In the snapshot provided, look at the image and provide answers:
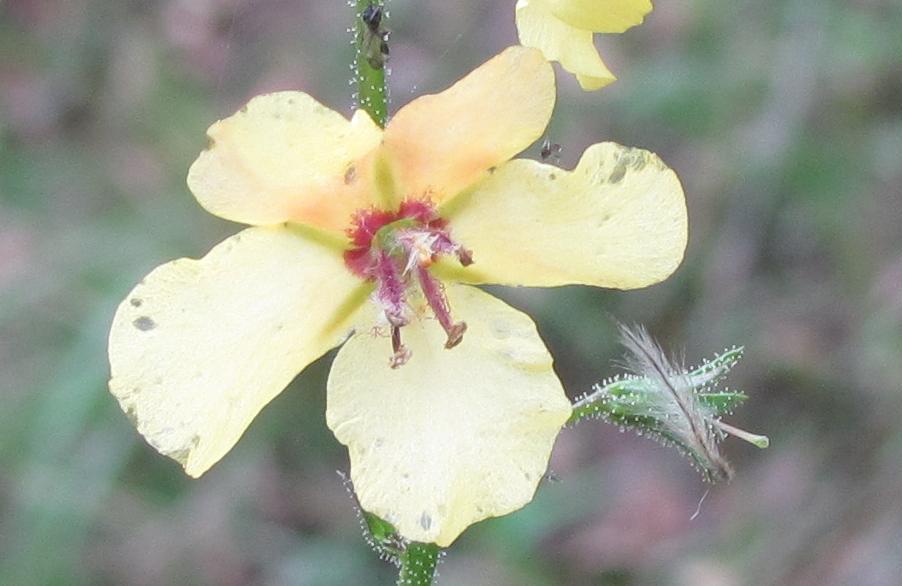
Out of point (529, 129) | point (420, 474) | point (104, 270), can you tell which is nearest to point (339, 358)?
point (420, 474)

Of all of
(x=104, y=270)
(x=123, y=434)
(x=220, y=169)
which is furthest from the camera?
(x=104, y=270)

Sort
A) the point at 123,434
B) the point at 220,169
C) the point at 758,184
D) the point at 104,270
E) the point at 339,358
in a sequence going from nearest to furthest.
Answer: the point at 220,169
the point at 339,358
the point at 123,434
the point at 104,270
the point at 758,184

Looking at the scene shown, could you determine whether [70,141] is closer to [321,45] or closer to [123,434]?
[321,45]

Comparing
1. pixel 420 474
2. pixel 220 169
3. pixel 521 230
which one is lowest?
pixel 420 474

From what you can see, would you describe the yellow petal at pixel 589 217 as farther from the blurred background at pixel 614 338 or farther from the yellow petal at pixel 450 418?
the blurred background at pixel 614 338

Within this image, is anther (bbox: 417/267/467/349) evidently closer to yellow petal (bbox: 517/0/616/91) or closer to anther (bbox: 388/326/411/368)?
anther (bbox: 388/326/411/368)
